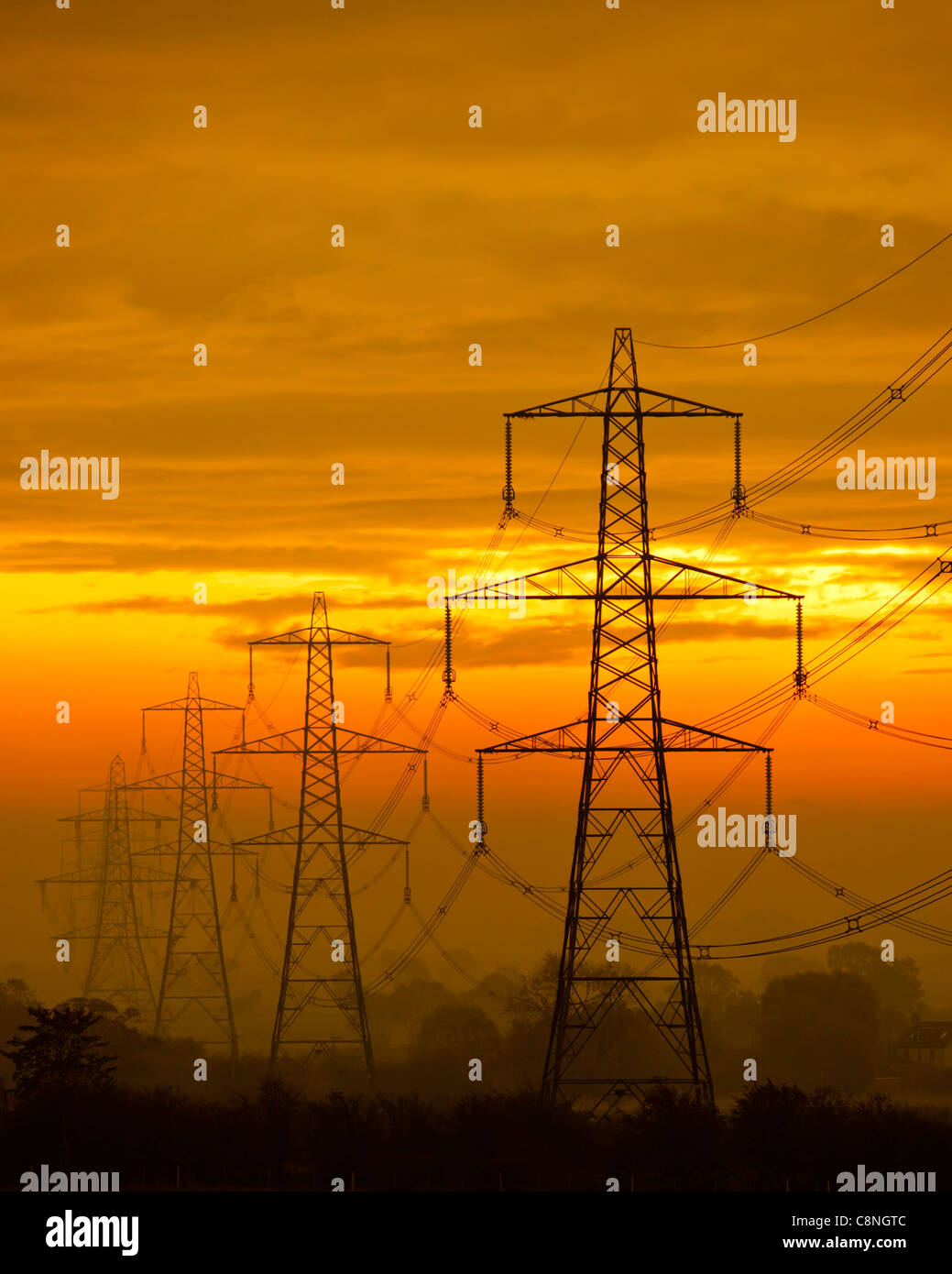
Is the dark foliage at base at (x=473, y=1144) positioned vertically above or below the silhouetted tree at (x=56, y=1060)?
below

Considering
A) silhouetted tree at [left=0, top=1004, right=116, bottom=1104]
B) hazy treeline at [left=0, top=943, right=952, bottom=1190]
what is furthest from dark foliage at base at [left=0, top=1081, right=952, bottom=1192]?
silhouetted tree at [left=0, top=1004, right=116, bottom=1104]

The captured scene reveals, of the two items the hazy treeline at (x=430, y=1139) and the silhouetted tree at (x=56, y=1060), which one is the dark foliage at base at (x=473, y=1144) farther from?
the silhouetted tree at (x=56, y=1060)

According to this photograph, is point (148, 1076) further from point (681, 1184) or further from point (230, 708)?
point (681, 1184)

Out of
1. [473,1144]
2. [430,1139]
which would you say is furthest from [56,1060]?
[473,1144]

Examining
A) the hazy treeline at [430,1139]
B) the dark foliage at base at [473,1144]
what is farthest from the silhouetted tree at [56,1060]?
the dark foliage at base at [473,1144]

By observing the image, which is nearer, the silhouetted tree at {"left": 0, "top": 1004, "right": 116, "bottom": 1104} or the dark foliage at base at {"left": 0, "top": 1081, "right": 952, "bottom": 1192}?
the dark foliage at base at {"left": 0, "top": 1081, "right": 952, "bottom": 1192}

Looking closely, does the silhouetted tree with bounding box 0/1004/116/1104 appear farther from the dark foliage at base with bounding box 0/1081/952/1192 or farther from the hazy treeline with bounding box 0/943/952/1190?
the dark foliage at base with bounding box 0/1081/952/1192

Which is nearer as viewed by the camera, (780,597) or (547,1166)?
(780,597)

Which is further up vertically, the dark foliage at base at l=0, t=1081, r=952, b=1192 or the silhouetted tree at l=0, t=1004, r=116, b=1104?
the silhouetted tree at l=0, t=1004, r=116, b=1104

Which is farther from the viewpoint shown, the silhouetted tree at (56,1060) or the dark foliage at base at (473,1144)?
the silhouetted tree at (56,1060)
